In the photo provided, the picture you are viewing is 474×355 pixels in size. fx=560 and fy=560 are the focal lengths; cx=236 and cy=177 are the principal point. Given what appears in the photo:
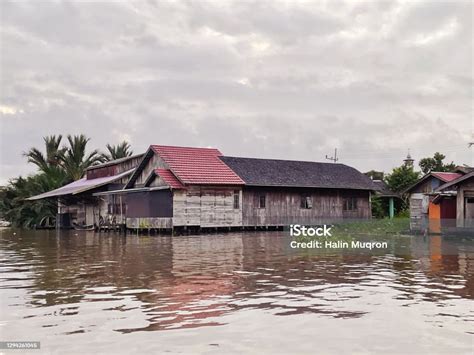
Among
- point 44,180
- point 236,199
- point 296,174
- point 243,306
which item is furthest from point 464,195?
point 44,180

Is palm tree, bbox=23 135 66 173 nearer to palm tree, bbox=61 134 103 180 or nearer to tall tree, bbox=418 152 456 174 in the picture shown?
palm tree, bbox=61 134 103 180

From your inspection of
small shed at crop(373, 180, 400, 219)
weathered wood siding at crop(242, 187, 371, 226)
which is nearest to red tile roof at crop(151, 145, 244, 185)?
weathered wood siding at crop(242, 187, 371, 226)

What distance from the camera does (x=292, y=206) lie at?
37.4 m

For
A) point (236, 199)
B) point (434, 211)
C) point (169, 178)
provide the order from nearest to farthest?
point (434, 211), point (169, 178), point (236, 199)

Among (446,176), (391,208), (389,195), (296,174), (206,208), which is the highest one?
(296,174)

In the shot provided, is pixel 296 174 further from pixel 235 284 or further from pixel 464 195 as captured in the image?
pixel 235 284

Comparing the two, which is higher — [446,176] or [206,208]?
[446,176]

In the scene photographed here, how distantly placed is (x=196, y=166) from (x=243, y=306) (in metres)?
25.8

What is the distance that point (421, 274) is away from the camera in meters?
12.3

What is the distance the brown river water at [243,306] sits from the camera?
6473 millimetres

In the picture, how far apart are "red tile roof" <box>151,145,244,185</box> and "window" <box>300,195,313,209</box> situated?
18.4 ft

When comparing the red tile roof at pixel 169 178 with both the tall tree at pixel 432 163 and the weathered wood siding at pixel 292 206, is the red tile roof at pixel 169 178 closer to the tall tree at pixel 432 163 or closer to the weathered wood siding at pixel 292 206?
the weathered wood siding at pixel 292 206

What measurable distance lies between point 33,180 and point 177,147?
1985 centimetres

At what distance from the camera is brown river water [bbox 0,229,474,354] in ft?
21.2
